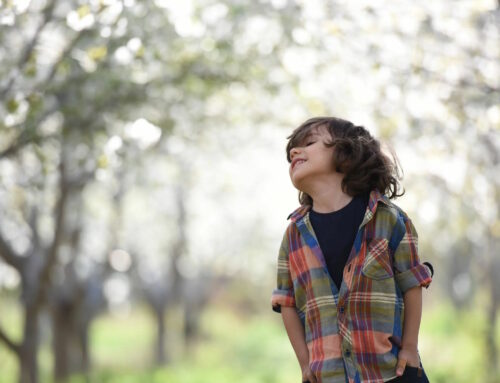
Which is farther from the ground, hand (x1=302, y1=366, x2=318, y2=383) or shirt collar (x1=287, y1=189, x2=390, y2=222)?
shirt collar (x1=287, y1=189, x2=390, y2=222)

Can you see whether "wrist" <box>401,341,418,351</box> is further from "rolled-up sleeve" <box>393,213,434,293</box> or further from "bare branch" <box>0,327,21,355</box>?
"bare branch" <box>0,327,21,355</box>

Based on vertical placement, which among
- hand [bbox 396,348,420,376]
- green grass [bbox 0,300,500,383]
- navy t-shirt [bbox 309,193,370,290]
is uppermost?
navy t-shirt [bbox 309,193,370,290]

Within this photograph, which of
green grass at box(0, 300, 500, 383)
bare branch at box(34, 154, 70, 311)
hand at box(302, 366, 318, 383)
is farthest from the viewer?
green grass at box(0, 300, 500, 383)

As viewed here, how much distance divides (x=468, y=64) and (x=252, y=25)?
1901 millimetres

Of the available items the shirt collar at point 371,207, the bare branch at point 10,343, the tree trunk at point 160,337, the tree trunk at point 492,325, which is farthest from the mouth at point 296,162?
the tree trunk at point 160,337

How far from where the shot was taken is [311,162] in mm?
2844

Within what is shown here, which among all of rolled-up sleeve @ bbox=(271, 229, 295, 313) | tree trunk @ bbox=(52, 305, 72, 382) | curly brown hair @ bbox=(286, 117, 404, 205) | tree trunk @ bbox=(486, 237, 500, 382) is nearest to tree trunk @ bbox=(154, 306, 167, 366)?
tree trunk @ bbox=(52, 305, 72, 382)

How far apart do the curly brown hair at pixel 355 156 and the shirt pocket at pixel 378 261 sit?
23cm

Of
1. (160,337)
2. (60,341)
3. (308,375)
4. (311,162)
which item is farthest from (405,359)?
(160,337)

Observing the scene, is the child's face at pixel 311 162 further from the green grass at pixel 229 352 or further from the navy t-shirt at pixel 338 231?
the green grass at pixel 229 352

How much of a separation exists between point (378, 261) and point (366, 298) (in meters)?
0.12

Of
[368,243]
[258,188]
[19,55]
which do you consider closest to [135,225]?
[258,188]

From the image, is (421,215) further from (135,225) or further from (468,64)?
(135,225)

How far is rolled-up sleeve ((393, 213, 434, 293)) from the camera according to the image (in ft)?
8.80
